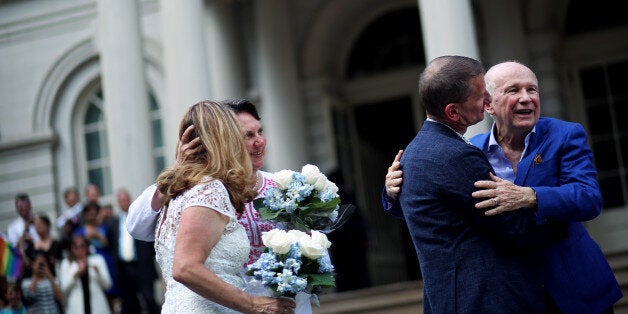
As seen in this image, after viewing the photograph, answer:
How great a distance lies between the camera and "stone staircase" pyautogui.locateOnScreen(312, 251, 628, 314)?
8745 millimetres

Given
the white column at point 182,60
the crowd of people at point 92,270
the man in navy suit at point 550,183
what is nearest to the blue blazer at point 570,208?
the man in navy suit at point 550,183

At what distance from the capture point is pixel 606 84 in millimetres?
13852

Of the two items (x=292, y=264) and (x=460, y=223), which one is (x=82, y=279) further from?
(x=460, y=223)

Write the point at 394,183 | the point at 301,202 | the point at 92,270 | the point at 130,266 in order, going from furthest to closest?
the point at 130,266
the point at 92,270
the point at 301,202
the point at 394,183

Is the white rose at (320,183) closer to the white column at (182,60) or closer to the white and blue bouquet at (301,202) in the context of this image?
the white and blue bouquet at (301,202)

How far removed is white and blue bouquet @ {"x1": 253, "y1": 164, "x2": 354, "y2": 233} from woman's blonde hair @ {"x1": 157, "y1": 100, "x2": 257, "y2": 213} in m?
0.19

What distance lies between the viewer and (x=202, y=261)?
3.30 metres

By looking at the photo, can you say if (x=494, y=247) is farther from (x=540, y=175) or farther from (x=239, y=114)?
(x=239, y=114)

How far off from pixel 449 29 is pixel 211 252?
6.99m

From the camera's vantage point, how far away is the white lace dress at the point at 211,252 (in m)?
3.40

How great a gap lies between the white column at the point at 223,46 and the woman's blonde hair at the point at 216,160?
1050 cm

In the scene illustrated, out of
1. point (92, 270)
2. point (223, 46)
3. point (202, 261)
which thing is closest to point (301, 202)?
point (202, 261)

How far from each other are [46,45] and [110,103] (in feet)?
18.4

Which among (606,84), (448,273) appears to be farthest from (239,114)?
(606,84)
